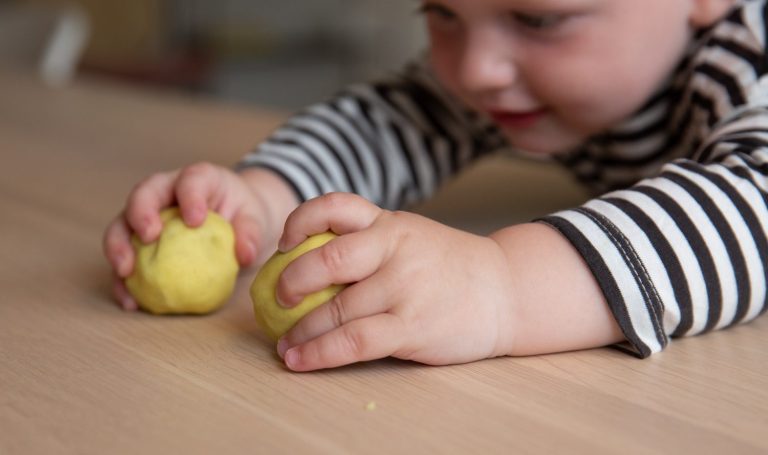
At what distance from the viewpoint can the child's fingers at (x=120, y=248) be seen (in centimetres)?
58

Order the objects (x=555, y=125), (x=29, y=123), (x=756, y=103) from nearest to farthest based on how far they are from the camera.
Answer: (x=756, y=103) < (x=555, y=125) < (x=29, y=123)

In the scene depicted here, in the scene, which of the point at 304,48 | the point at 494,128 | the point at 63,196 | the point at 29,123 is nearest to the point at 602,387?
the point at 494,128

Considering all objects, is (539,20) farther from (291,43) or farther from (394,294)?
(291,43)

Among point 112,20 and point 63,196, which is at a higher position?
point 112,20

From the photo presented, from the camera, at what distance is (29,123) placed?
4.27 feet

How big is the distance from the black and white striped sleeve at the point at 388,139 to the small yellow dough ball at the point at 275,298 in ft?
0.93

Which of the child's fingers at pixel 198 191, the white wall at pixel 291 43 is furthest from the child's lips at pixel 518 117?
the white wall at pixel 291 43

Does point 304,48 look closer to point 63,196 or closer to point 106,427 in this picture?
point 63,196

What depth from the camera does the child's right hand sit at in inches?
23.2

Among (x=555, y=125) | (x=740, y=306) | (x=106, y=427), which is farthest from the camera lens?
(x=555, y=125)

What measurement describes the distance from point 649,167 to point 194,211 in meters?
0.46

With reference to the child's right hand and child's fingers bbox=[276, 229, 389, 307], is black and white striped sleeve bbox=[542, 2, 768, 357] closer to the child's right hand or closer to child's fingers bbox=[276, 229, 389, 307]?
child's fingers bbox=[276, 229, 389, 307]

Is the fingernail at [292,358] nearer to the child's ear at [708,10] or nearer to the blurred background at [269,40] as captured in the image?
the child's ear at [708,10]

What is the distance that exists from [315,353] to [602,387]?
147 millimetres
